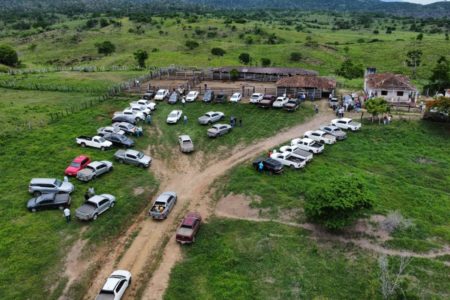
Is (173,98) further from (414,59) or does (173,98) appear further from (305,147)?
(414,59)

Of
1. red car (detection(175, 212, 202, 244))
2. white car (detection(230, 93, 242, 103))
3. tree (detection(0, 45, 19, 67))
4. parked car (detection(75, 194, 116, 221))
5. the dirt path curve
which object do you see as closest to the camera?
the dirt path curve

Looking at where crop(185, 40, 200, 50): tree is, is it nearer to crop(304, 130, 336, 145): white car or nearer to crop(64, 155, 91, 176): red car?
crop(304, 130, 336, 145): white car

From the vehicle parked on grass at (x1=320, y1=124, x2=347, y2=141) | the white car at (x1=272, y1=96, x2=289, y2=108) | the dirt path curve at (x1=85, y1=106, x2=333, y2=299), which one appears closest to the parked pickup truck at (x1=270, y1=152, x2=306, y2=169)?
the dirt path curve at (x1=85, y1=106, x2=333, y2=299)

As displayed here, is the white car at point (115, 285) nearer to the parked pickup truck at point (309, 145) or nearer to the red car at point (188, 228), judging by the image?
the red car at point (188, 228)

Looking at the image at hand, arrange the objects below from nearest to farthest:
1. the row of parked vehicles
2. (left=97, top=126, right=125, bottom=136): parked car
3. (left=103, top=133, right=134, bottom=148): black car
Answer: the row of parked vehicles < (left=103, top=133, right=134, bottom=148): black car < (left=97, top=126, right=125, bottom=136): parked car

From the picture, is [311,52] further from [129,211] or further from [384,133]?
[129,211]

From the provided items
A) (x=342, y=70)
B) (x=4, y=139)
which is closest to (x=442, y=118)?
(x=342, y=70)

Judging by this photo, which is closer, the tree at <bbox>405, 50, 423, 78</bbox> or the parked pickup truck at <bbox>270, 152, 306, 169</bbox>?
the parked pickup truck at <bbox>270, 152, 306, 169</bbox>

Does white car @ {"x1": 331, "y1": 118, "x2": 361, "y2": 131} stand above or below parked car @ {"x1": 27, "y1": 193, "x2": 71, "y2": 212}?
above
